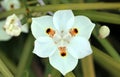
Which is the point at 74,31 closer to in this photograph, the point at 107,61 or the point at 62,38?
the point at 62,38

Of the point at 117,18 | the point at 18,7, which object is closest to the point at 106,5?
the point at 117,18

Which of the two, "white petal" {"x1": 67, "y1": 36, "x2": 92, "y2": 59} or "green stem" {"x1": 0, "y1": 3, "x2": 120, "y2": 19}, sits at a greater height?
"green stem" {"x1": 0, "y1": 3, "x2": 120, "y2": 19}

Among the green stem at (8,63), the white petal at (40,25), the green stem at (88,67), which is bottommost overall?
the green stem at (8,63)

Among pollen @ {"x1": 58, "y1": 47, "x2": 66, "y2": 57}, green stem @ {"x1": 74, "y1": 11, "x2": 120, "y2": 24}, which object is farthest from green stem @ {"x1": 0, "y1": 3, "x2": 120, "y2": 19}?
pollen @ {"x1": 58, "y1": 47, "x2": 66, "y2": 57}

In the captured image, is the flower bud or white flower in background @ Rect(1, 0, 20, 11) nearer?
the flower bud

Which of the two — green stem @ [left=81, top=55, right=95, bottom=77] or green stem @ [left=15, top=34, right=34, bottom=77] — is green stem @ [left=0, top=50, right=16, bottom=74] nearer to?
green stem @ [left=15, top=34, right=34, bottom=77]

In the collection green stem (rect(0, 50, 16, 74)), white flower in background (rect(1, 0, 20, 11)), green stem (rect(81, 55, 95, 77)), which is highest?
white flower in background (rect(1, 0, 20, 11))

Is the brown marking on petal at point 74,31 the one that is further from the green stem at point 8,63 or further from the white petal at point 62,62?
the green stem at point 8,63

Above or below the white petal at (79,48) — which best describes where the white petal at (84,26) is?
above

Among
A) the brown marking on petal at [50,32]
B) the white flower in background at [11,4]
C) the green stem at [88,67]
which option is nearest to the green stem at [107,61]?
the green stem at [88,67]
